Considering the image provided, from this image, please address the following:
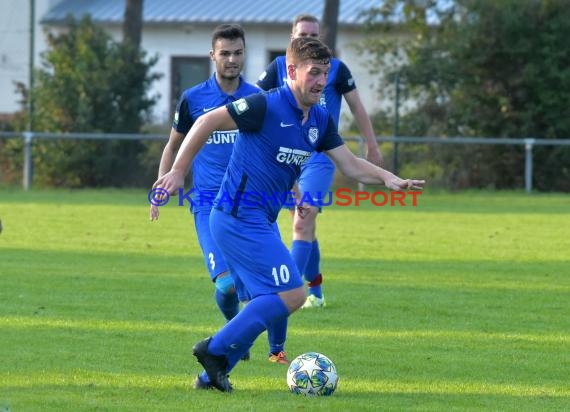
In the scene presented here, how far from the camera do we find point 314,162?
32.9ft

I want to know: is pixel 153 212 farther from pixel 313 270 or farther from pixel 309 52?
pixel 313 270

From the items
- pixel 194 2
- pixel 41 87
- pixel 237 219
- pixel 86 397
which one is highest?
pixel 194 2

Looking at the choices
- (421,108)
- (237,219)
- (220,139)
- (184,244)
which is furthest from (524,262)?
(421,108)

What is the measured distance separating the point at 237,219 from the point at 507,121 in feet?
66.8

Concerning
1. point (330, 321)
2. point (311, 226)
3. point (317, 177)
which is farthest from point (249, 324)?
point (317, 177)

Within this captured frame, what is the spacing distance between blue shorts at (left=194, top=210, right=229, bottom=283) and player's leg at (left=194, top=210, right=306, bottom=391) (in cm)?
101

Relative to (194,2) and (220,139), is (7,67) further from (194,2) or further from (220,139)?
(220,139)

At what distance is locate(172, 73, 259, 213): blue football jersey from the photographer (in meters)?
7.98

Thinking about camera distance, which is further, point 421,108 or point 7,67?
point 7,67

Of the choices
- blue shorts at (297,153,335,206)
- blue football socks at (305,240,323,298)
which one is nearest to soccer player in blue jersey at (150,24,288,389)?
blue shorts at (297,153,335,206)

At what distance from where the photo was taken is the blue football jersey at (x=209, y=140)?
7.98m

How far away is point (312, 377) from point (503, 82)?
20.7m

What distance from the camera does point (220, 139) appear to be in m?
8.06

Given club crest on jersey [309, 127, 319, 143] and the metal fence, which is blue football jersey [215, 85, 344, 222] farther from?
the metal fence
